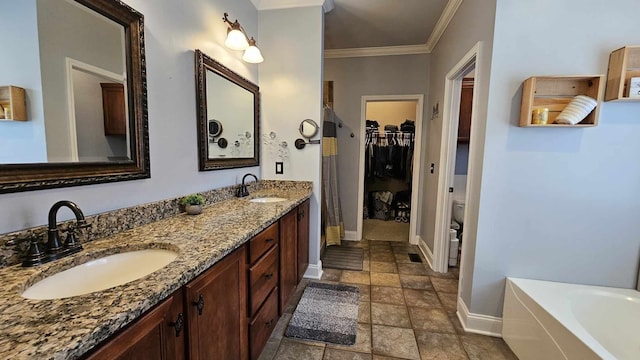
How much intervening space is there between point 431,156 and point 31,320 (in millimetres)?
3394

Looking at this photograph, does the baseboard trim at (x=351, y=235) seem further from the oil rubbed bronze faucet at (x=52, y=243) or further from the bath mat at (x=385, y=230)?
the oil rubbed bronze faucet at (x=52, y=243)

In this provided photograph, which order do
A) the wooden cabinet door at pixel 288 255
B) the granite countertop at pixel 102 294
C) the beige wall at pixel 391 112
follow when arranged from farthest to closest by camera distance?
1. the beige wall at pixel 391 112
2. the wooden cabinet door at pixel 288 255
3. the granite countertop at pixel 102 294

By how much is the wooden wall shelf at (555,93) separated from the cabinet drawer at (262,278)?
70.6 inches

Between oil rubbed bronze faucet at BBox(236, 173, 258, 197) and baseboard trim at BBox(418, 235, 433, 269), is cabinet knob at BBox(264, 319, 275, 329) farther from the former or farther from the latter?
baseboard trim at BBox(418, 235, 433, 269)

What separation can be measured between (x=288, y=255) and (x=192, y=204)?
0.78 m

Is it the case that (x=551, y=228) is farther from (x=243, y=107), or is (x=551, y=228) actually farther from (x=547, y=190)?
(x=243, y=107)

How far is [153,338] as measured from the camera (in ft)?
2.47

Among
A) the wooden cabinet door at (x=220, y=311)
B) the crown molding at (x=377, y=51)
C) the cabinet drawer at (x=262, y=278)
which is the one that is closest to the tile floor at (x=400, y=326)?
the cabinet drawer at (x=262, y=278)

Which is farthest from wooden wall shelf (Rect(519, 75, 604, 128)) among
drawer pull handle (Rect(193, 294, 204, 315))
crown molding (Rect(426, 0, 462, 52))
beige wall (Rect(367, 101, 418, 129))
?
beige wall (Rect(367, 101, 418, 129))

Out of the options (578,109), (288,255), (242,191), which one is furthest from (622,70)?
(242,191)

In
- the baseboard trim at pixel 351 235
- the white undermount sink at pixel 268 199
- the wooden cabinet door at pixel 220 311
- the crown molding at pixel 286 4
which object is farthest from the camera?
the baseboard trim at pixel 351 235

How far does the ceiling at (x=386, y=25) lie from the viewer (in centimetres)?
256

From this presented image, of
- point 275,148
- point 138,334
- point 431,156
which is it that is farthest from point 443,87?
point 138,334

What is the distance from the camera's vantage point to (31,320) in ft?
1.93
